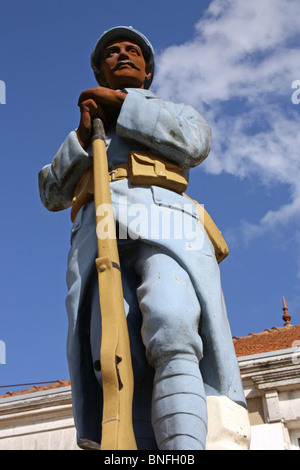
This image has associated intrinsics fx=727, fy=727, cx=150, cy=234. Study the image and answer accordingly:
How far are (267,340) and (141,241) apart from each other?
1180cm

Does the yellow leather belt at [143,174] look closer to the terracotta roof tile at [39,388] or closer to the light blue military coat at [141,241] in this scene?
the light blue military coat at [141,241]

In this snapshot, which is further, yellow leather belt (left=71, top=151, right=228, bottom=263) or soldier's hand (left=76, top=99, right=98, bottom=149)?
soldier's hand (left=76, top=99, right=98, bottom=149)

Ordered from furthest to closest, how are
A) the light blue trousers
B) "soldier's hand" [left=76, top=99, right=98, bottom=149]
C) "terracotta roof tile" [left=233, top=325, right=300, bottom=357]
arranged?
"terracotta roof tile" [left=233, top=325, right=300, bottom=357]
"soldier's hand" [left=76, top=99, right=98, bottom=149]
the light blue trousers

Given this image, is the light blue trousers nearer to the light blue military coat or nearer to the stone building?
the light blue military coat

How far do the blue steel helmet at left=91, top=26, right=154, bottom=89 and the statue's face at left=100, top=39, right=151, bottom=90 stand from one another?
0.04 m

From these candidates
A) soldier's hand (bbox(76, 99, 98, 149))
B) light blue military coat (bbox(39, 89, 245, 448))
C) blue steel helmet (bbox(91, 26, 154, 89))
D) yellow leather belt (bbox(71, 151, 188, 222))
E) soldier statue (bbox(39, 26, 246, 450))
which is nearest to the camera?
soldier statue (bbox(39, 26, 246, 450))

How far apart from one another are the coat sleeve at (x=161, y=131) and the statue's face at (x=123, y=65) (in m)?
0.48

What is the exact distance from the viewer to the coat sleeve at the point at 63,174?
4613mm

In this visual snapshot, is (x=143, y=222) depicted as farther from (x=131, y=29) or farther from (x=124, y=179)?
(x=131, y=29)

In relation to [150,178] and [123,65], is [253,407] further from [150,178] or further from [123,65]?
[150,178]

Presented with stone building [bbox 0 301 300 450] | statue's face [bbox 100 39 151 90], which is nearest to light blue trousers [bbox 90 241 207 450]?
statue's face [bbox 100 39 151 90]

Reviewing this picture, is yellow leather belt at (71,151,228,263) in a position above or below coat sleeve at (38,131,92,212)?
below

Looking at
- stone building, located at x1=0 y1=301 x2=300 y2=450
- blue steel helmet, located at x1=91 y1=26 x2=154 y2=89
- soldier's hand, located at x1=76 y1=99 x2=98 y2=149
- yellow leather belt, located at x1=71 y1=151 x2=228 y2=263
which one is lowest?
yellow leather belt, located at x1=71 y1=151 x2=228 y2=263

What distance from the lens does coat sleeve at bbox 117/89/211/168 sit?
446 centimetres
